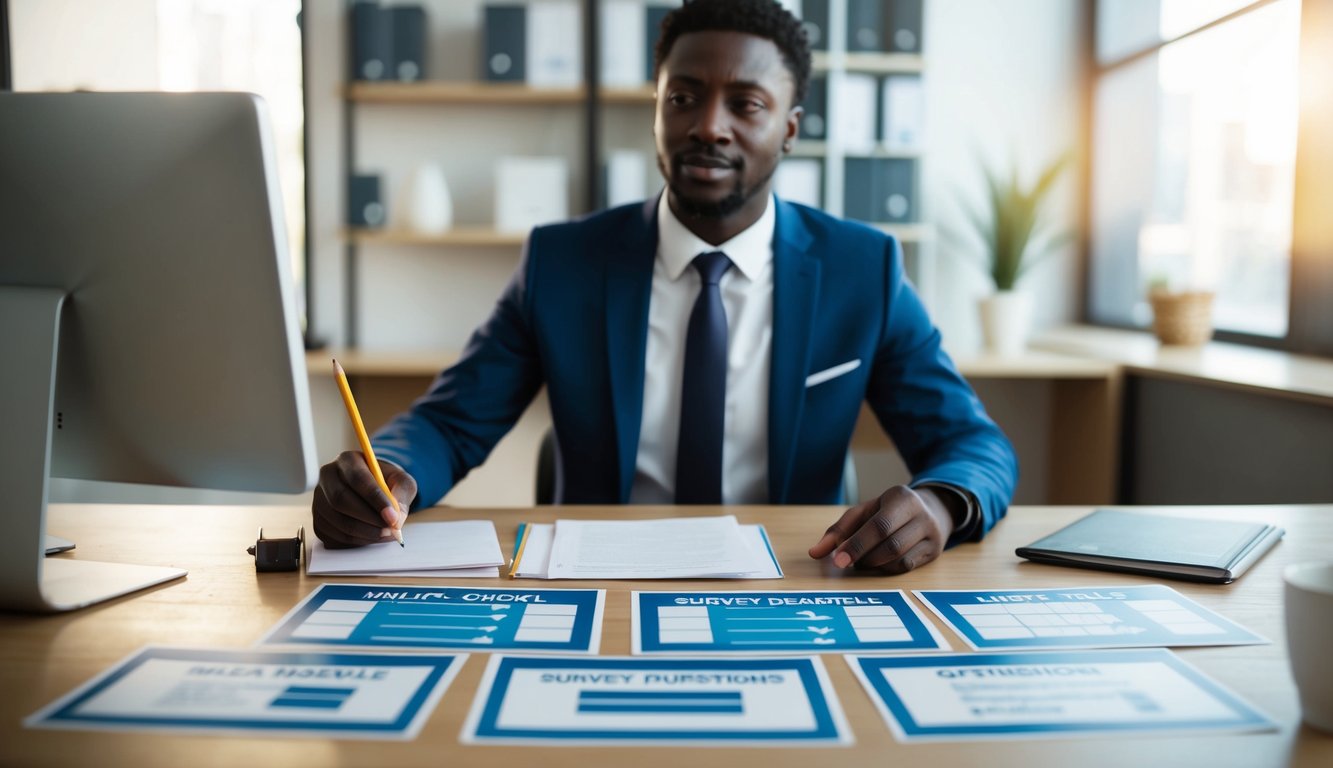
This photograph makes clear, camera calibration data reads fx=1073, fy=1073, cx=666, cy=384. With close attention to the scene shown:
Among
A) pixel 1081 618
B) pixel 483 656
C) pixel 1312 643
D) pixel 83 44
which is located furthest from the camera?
pixel 83 44

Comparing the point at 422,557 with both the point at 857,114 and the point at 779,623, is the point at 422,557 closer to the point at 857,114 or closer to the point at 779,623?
the point at 779,623

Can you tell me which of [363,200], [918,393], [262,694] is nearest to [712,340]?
A: [918,393]

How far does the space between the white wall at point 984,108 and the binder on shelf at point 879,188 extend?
1.28ft

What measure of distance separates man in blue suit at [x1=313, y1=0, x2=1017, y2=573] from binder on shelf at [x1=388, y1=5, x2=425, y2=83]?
1953 mm

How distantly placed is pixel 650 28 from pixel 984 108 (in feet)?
4.13

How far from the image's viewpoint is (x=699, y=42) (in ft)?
5.71

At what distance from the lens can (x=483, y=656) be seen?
84 cm

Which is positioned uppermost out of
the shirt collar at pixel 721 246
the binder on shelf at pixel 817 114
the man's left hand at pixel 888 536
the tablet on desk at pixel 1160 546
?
the binder on shelf at pixel 817 114

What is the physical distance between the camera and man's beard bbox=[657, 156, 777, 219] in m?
1.71

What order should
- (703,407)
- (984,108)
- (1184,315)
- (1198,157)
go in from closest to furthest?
(703,407) → (1184,315) → (1198,157) → (984,108)

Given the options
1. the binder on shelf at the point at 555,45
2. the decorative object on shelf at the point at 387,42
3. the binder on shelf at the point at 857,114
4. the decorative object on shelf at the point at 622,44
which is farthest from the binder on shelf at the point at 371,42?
the binder on shelf at the point at 857,114

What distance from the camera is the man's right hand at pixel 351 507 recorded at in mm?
1132

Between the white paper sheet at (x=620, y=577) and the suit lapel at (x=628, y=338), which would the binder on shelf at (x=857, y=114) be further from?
the white paper sheet at (x=620, y=577)

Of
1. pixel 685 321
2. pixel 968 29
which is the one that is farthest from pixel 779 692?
pixel 968 29
